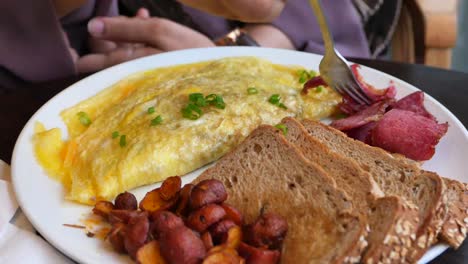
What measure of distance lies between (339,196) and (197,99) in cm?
73

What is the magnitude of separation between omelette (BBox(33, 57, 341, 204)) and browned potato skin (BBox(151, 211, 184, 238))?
0.33 metres

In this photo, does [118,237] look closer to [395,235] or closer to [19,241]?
[19,241]

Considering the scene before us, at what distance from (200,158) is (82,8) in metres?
1.37

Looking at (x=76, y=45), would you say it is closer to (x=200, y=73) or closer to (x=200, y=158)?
(x=200, y=73)

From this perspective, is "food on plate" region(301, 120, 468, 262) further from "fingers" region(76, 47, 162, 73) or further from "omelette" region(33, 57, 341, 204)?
"fingers" region(76, 47, 162, 73)

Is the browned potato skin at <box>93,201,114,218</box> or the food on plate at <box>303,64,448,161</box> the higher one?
the food on plate at <box>303,64,448,161</box>

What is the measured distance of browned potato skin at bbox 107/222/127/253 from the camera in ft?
4.25

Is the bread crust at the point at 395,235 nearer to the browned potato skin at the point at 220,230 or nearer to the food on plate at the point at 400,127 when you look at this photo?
the browned potato skin at the point at 220,230

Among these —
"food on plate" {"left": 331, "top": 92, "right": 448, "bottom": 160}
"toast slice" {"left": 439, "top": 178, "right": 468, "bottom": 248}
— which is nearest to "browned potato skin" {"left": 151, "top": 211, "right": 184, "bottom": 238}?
"toast slice" {"left": 439, "top": 178, "right": 468, "bottom": 248}

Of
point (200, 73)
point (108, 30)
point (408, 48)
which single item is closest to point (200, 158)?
point (200, 73)

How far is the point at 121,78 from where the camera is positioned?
7.20 feet

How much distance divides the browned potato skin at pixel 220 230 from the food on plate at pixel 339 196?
0.17 feet

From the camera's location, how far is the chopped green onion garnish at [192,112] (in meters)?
1.82

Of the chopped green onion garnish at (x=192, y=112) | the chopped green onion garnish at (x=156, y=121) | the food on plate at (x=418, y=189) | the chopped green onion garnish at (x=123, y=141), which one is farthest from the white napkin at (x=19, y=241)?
the food on plate at (x=418, y=189)
